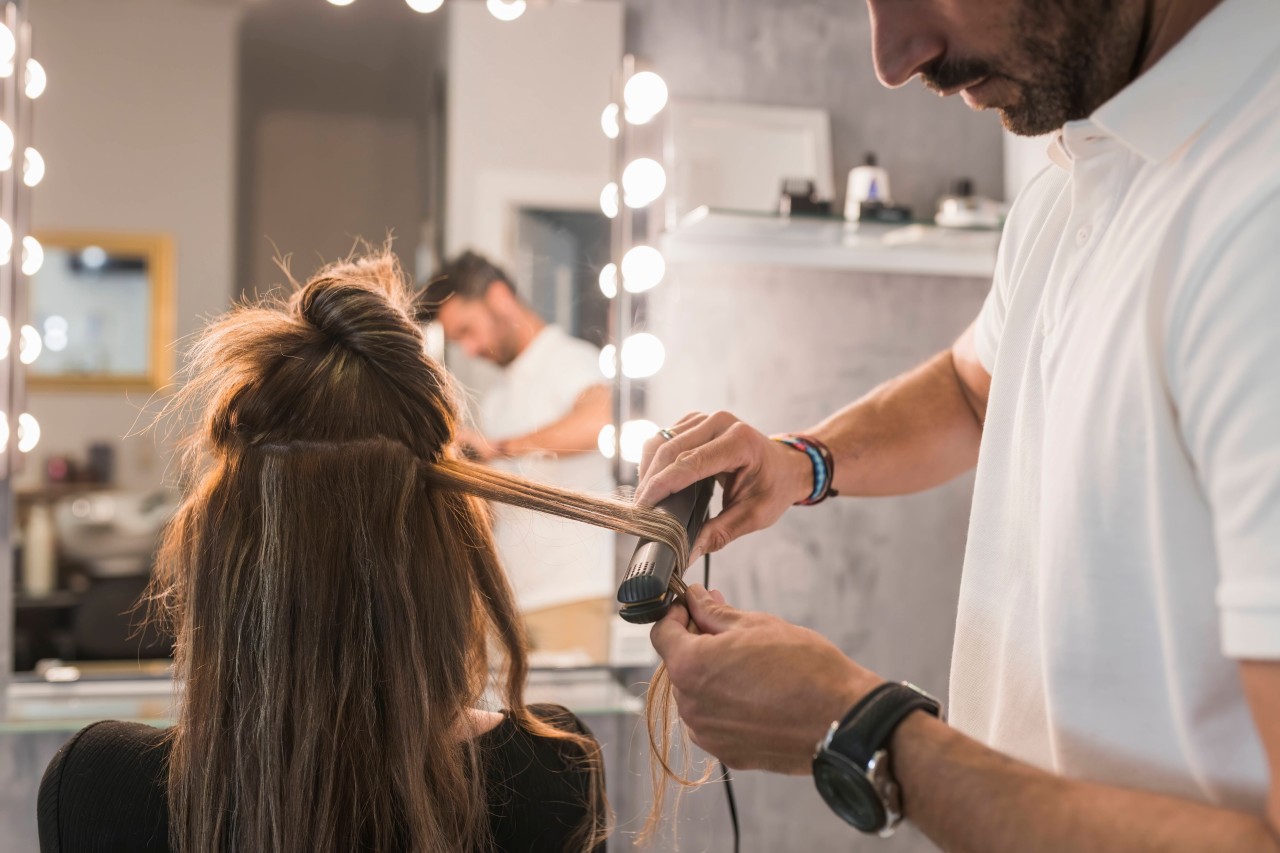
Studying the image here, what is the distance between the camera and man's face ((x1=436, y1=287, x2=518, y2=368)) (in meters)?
1.47

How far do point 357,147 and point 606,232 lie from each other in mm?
363

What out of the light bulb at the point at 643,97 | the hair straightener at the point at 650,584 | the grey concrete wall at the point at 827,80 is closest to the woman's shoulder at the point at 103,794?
the hair straightener at the point at 650,584

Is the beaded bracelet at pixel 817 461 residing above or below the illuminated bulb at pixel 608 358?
below

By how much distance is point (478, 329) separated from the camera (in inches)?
58.2

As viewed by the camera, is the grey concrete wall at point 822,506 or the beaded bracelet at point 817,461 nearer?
the beaded bracelet at point 817,461

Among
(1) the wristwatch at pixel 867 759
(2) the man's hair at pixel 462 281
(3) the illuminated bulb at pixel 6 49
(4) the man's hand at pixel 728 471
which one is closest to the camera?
(1) the wristwatch at pixel 867 759

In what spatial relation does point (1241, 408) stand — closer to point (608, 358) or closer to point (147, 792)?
point (147, 792)

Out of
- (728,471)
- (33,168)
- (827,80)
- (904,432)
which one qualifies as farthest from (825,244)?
(33,168)

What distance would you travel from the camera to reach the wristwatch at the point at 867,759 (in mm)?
557

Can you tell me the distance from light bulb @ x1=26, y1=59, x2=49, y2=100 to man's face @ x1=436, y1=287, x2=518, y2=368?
0.59m

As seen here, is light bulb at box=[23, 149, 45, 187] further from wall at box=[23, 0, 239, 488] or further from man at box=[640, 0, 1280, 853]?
man at box=[640, 0, 1280, 853]

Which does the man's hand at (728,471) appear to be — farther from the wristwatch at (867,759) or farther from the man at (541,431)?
the man at (541,431)

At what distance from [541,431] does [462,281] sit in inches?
9.5

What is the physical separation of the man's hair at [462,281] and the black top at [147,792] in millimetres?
755
